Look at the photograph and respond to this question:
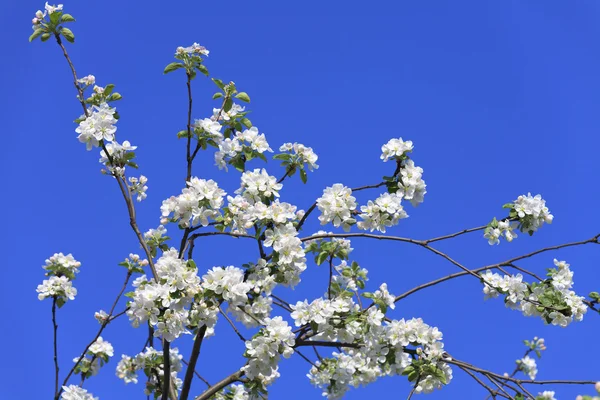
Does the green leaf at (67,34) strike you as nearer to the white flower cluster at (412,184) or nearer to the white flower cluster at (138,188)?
the white flower cluster at (138,188)

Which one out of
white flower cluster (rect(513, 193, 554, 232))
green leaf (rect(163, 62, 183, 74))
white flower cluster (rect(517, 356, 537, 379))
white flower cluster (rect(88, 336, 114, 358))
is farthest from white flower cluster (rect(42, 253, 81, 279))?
white flower cluster (rect(517, 356, 537, 379))

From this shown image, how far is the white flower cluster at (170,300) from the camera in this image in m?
3.20

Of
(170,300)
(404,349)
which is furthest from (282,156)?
(404,349)

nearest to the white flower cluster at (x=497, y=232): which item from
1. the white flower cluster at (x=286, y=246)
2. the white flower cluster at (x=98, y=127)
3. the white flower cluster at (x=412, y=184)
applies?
the white flower cluster at (x=412, y=184)

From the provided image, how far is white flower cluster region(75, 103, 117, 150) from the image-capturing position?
146 inches

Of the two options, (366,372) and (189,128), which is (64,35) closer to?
(189,128)

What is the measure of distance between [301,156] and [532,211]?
1455mm

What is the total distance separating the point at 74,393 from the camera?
13.8 ft

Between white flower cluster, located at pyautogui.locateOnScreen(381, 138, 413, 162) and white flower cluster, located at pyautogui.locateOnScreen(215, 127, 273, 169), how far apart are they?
69cm

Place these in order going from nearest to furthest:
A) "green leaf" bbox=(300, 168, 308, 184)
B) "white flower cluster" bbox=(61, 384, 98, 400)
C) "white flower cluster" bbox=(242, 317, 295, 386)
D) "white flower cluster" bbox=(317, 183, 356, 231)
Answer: "white flower cluster" bbox=(242, 317, 295, 386)
"white flower cluster" bbox=(317, 183, 356, 231)
"green leaf" bbox=(300, 168, 308, 184)
"white flower cluster" bbox=(61, 384, 98, 400)

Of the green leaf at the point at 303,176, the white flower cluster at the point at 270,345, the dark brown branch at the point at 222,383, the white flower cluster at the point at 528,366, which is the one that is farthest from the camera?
the white flower cluster at the point at 528,366

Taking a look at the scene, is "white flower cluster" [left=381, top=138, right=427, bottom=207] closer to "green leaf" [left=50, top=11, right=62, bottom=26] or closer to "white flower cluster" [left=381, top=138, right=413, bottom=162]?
"white flower cluster" [left=381, top=138, right=413, bottom=162]

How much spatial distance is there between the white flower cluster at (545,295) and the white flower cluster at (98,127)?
238 centimetres

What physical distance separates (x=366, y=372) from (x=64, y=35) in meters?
2.90
